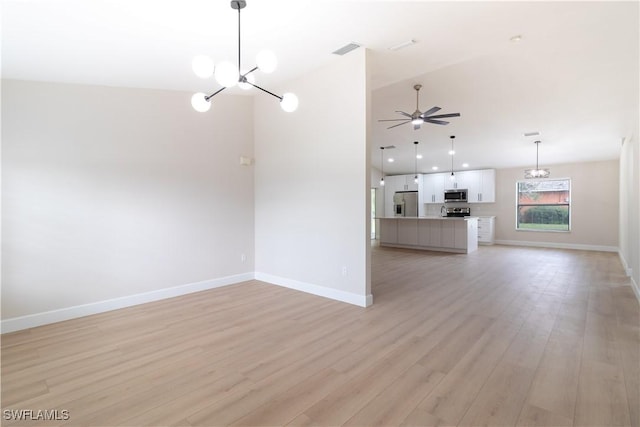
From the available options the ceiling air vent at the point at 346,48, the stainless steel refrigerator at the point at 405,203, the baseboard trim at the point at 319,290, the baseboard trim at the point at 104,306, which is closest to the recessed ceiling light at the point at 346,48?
the ceiling air vent at the point at 346,48

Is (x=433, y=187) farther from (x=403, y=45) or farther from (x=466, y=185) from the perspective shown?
(x=403, y=45)

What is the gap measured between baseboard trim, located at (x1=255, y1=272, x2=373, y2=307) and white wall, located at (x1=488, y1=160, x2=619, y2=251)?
8.64m

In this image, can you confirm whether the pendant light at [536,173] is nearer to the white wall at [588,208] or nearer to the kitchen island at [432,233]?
the white wall at [588,208]

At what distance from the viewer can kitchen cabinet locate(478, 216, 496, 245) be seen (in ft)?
32.8

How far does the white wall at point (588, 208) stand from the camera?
8.59 metres

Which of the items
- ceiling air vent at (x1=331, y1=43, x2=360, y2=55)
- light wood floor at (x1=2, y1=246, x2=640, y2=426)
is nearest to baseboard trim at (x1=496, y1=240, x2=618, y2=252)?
light wood floor at (x1=2, y1=246, x2=640, y2=426)

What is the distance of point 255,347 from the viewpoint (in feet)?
8.93

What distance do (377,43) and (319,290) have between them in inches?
126

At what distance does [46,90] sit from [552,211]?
12.1 meters

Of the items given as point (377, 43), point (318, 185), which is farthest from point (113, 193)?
point (377, 43)

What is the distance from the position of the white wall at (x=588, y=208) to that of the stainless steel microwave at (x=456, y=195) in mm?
1438

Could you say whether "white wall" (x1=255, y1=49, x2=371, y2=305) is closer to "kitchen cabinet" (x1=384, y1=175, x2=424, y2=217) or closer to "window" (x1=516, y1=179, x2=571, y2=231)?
"kitchen cabinet" (x1=384, y1=175, x2=424, y2=217)

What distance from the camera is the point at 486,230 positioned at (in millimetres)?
10047

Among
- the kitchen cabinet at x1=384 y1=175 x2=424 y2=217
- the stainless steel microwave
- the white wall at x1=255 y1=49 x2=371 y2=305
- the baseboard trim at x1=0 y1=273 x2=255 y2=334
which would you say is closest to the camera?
the baseboard trim at x1=0 y1=273 x2=255 y2=334
